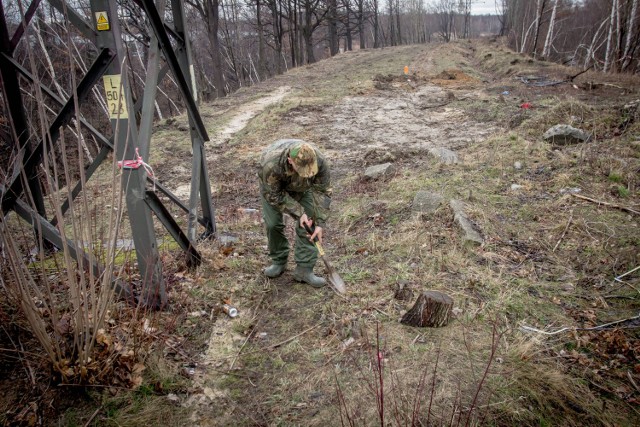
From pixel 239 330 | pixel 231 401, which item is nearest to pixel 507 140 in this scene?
pixel 239 330

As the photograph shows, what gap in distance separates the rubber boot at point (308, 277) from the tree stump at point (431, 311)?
96cm

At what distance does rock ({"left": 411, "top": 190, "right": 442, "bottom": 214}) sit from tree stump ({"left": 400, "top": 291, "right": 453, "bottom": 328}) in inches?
79.7

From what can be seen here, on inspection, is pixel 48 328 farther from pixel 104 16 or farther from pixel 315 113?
pixel 315 113

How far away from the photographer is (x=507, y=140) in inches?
281

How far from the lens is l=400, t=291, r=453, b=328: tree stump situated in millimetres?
2961

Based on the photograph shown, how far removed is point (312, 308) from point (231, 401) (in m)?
1.14

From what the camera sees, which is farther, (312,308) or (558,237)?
(558,237)

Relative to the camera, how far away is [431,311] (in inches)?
118

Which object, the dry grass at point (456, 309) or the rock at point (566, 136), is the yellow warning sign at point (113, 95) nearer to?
the dry grass at point (456, 309)

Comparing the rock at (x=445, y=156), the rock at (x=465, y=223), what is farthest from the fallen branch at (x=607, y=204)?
the rock at (x=445, y=156)

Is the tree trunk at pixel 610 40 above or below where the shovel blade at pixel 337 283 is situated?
above

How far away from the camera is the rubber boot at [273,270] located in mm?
3889

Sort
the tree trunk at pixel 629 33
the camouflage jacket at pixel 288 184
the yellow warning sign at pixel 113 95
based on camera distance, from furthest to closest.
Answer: the tree trunk at pixel 629 33 < the camouflage jacket at pixel 288 184 < the yellow warning sign at pixel 113 95

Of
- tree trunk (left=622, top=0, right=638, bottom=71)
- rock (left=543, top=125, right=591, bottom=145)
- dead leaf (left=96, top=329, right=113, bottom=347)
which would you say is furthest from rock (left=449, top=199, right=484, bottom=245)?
tree trunk (left=622, top=0, right=638, bottom=71)
